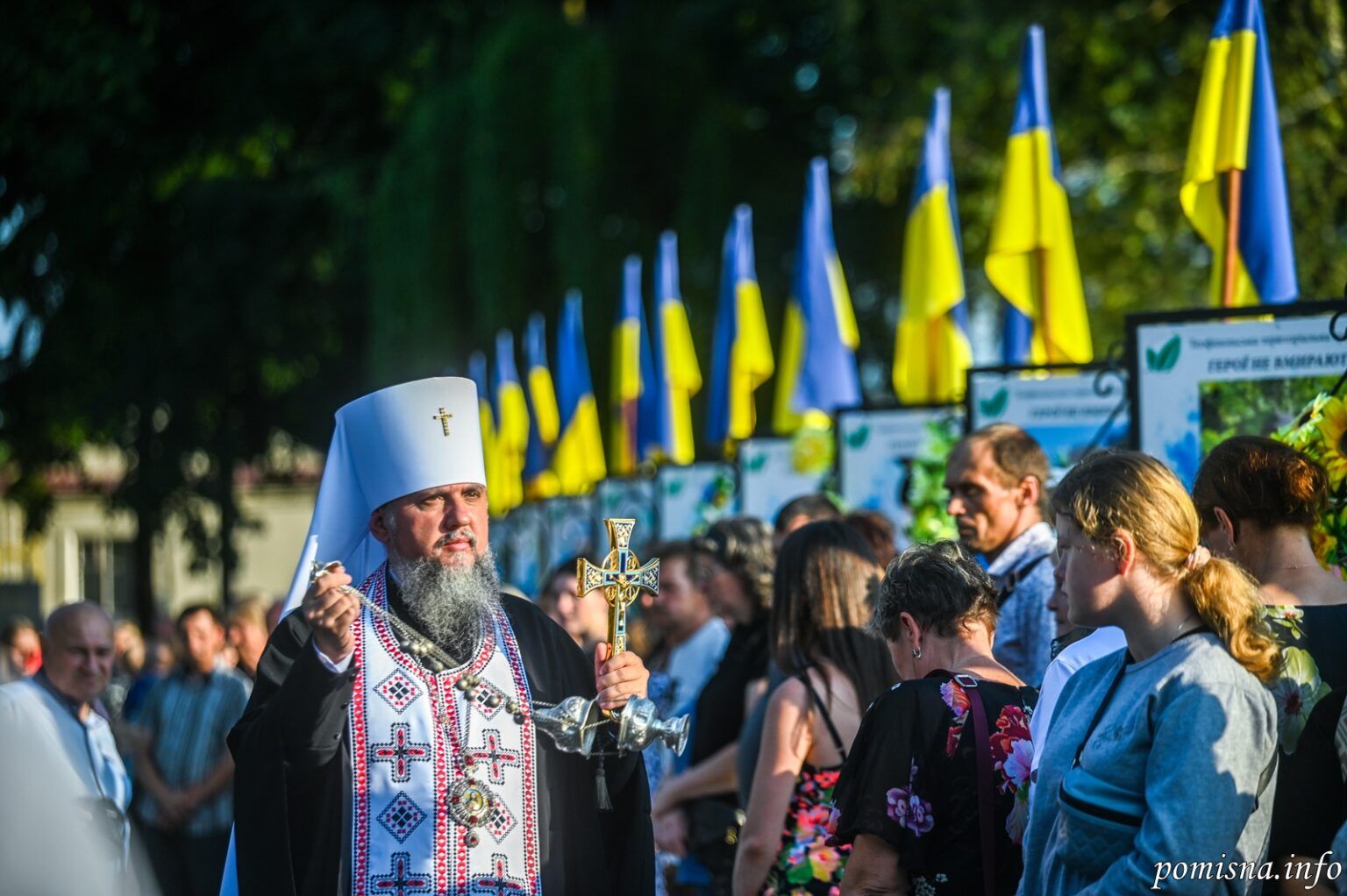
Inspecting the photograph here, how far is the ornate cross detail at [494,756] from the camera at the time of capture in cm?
414

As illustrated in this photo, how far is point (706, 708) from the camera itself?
605 cm

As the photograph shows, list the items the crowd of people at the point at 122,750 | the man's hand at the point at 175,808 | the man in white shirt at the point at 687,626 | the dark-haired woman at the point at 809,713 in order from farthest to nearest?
the man's hand at the point at 175,808 → the man in white shirt at the point at 687,626 → the dark-haired woman at the point at 809,713 → the crowd of people at the point at 122,750

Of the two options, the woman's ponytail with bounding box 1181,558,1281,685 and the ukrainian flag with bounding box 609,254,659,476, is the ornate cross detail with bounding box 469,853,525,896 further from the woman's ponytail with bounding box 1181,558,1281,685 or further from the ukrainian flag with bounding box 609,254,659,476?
the ukrainian flag with bounding box 609,254,659,476

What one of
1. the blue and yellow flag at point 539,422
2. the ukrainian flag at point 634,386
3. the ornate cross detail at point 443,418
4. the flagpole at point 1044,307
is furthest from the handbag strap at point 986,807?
the blue and yellow flag at point 539,422

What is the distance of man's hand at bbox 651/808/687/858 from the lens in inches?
242

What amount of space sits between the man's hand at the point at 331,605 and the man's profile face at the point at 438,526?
0.49m

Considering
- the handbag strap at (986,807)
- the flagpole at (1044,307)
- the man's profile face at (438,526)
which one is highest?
the flagpole at (1044,307)

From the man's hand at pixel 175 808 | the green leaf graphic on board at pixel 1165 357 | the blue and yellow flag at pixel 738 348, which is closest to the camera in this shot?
the green leaf graphic on board at pixel 1165 357

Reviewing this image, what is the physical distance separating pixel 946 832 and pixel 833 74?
60.1 feet

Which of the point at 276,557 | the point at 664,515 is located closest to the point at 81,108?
the point at 664,515

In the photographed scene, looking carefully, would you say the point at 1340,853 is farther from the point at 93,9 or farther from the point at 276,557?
the point at 276,557

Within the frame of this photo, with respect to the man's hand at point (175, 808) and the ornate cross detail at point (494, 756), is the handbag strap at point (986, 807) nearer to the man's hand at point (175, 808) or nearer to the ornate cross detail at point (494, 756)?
the ornate cross detail at point (494, 756)

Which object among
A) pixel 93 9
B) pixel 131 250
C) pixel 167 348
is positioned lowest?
pixel 167 348

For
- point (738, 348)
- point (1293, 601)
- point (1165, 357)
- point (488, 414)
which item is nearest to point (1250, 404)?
point (1165, 357)
